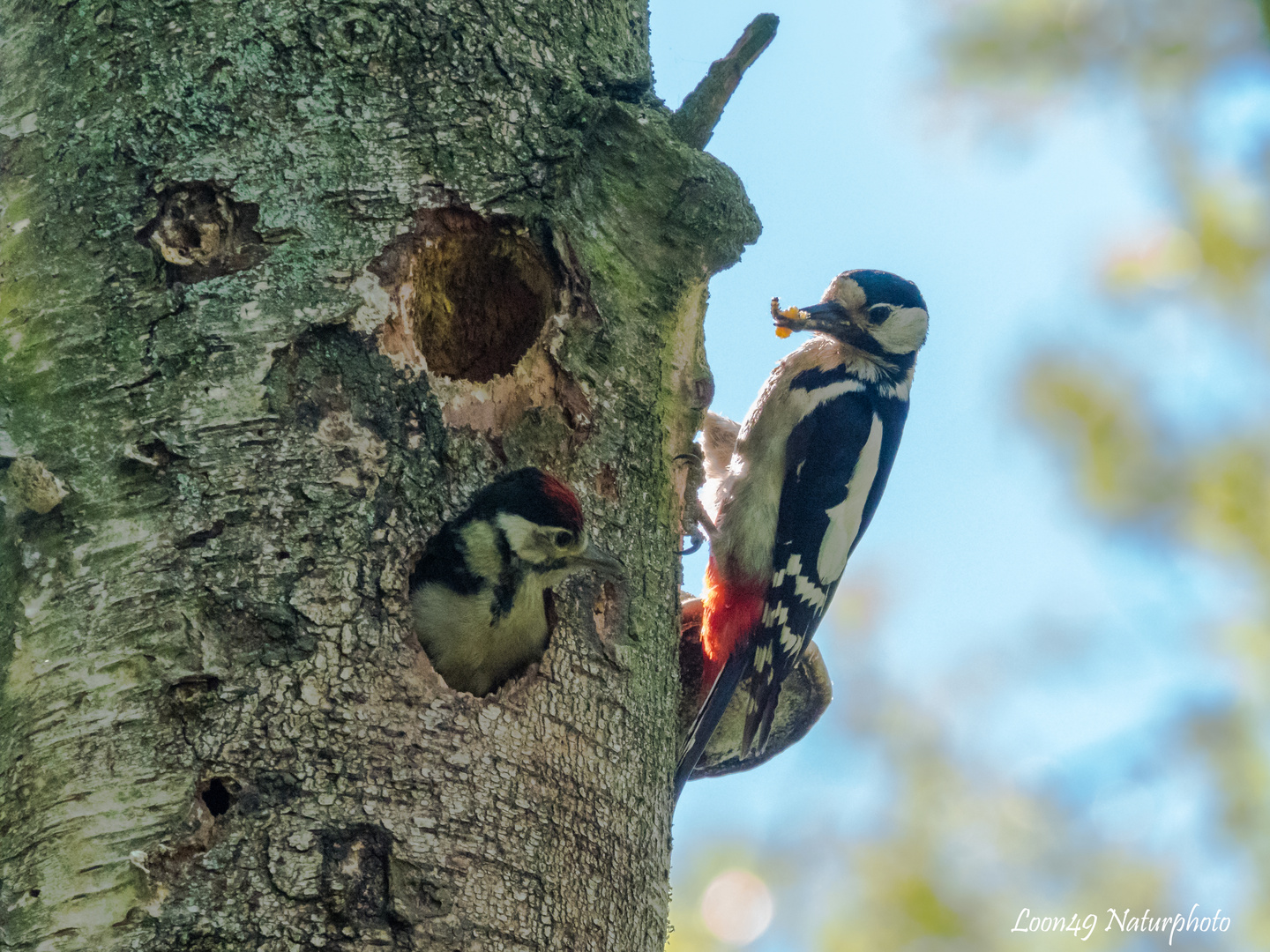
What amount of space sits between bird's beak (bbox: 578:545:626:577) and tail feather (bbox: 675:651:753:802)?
1.01m

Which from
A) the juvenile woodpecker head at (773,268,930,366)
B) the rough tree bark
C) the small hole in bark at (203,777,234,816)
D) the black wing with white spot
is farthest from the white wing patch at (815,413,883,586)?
the small hole in bark at (203,777,234,816)

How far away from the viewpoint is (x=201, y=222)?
7.14 feet

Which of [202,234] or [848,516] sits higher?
[848,516]

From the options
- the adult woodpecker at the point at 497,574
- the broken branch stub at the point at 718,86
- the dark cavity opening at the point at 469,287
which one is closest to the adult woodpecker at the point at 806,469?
the adult woodpecker at the point at 497,574

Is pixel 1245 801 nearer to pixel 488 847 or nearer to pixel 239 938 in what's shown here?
pixel 488 847

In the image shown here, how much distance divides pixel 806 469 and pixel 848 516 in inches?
9.1

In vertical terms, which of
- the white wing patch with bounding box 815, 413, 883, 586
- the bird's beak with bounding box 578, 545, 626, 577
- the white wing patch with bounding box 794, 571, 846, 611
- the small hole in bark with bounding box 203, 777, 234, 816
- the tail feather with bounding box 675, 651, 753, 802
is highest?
the white wing patch with bounding box 815, 413, 883, 586

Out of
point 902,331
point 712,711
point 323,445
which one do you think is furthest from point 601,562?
point 902,331

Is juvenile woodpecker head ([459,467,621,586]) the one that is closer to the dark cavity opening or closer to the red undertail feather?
the dark cavity opening

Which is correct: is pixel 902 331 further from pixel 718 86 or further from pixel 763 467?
pixel 718 86

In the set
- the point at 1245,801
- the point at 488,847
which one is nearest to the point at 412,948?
the point at 488,847

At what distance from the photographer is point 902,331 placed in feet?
14.7

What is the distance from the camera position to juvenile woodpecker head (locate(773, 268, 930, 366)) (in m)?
4.42

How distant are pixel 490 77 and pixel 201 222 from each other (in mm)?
600
